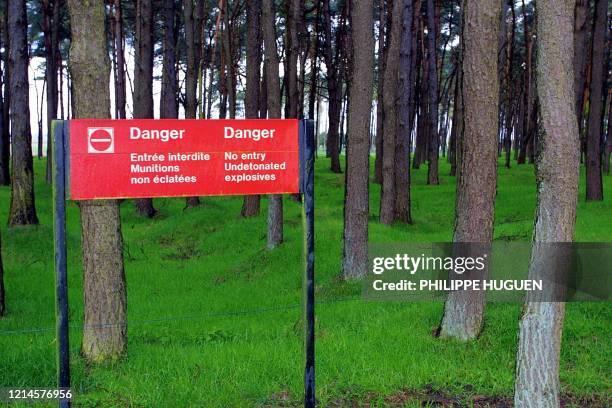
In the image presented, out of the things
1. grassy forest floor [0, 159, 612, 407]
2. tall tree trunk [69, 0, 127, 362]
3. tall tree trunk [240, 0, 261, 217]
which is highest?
tall tree trunk [240, 0, 261, 217]

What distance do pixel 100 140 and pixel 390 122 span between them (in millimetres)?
12771

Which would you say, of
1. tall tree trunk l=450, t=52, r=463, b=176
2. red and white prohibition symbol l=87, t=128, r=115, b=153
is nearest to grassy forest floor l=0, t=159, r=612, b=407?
tall tree trunk l=450, t=52, r=463, b=176

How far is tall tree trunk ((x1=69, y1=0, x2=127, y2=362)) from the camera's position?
6812 mm

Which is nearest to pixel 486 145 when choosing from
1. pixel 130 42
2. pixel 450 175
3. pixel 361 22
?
pixel 361 22

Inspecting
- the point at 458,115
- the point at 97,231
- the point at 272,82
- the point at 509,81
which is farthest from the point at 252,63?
the point at 509,81

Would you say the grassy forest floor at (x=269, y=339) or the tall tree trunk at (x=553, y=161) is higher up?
the tall tree trunk at (x=553, y=161)

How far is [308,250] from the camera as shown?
216 inches

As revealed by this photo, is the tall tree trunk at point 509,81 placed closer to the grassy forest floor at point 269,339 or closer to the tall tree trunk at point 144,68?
the grassy forest floor at point 269,339

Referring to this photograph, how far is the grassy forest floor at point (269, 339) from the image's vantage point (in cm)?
620

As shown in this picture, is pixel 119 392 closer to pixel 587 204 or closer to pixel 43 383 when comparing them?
pixel 43 383

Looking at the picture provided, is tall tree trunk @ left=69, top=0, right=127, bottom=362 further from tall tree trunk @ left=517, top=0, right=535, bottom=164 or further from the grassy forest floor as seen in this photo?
tall tree trunk @ left=517, top=0, right=535, bottom=164

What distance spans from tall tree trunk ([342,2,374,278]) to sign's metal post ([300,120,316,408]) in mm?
5491

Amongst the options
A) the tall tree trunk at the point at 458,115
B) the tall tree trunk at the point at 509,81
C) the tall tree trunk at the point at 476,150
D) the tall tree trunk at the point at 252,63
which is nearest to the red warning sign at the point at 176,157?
the tall tree trunk at the point at 476,150

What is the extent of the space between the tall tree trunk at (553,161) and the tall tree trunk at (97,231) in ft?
13.9
